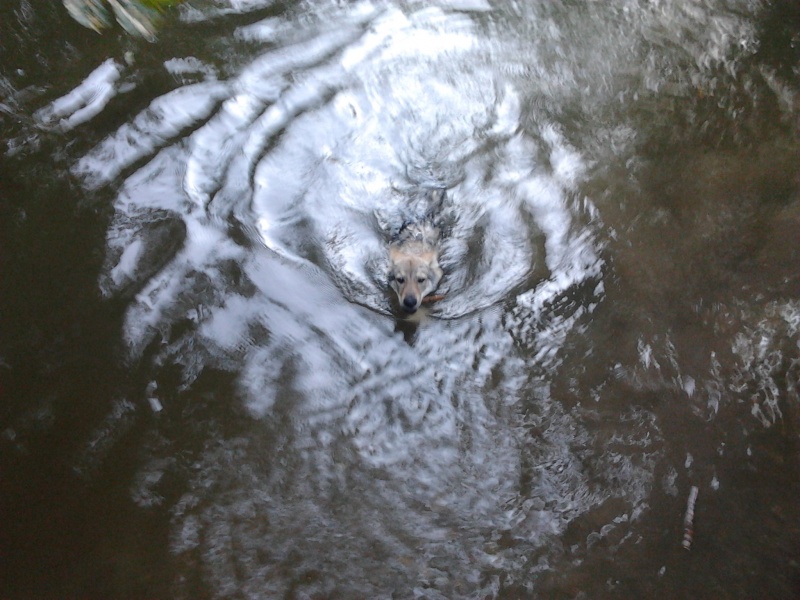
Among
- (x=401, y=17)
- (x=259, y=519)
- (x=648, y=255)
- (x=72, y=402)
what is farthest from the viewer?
(x=401, y=17)

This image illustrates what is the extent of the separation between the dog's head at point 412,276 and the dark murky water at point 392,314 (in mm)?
265

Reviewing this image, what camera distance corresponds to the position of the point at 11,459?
147 inches

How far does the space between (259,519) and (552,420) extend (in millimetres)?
2033

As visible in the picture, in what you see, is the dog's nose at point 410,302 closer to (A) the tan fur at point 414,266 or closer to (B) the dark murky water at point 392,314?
(A) the tan fur at point 414,266

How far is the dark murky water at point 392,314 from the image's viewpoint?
3.63m

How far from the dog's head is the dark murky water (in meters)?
0.26

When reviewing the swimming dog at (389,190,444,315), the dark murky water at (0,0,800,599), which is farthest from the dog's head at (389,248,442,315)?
the dark murky water at (0,0,800,599)

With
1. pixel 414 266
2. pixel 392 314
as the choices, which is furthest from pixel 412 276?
pixel 392 314

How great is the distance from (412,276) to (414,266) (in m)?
0.09

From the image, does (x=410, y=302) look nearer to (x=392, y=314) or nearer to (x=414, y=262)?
(x=392, y=314)

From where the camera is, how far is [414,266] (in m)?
4.71

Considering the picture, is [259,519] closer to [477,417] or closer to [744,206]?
[477,417]

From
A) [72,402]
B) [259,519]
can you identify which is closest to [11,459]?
[72,402]

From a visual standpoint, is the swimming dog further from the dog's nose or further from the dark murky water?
the dark murky water
